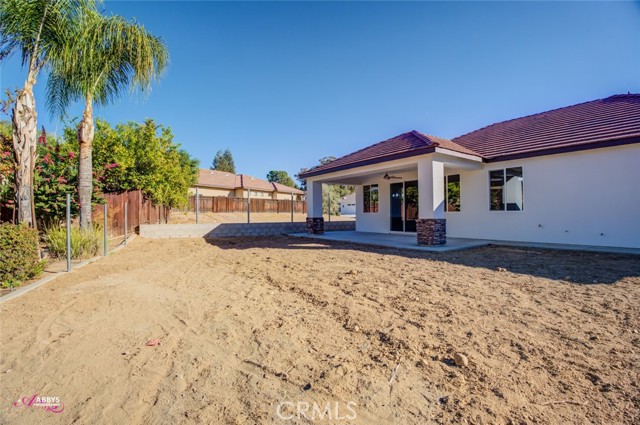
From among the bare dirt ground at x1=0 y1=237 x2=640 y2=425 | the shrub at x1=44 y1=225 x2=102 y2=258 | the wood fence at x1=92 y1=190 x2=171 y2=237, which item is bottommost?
the bare dirt ground at x1=0 y1=237 x2=640 y2=425

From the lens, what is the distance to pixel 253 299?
451 centimetres

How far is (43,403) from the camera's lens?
2.28 meters

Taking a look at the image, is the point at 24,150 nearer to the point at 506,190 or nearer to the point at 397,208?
the point at 397,208

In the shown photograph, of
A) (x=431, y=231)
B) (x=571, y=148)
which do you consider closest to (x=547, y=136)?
(x=571, y=148)

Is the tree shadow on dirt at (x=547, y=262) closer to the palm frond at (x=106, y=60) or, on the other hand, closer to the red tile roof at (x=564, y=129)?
the red tile roof at (x=564, y=129)

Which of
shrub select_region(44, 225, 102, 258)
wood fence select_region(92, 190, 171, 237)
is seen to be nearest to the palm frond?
wood fence select_region(92, 190, 171, 237)

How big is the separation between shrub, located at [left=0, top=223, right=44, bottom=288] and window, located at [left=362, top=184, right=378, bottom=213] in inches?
490

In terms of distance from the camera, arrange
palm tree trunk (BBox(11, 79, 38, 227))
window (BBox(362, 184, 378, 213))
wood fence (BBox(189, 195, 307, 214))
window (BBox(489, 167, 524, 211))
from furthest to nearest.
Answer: wood fence (BBox(189, 195, 307, 214))
window (BBox(362, 184, 378, 213))
window (BBox(489, 167, 524, 211))
palm tree trunk (BBox(11, 79, 38, 227))

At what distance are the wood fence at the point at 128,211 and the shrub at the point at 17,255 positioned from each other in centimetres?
510

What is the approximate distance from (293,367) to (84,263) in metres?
6.75

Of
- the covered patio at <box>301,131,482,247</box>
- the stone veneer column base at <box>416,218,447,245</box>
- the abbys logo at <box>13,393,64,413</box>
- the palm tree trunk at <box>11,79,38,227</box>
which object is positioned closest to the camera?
the abbys logo at <box>13,393,64,413</box>

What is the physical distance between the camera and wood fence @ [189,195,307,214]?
89.4 ft

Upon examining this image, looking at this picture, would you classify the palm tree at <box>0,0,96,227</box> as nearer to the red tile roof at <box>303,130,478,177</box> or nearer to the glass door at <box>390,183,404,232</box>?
the red tile roof at <box>303,130,478,177</box>

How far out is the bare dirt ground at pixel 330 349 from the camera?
210 centimetres
